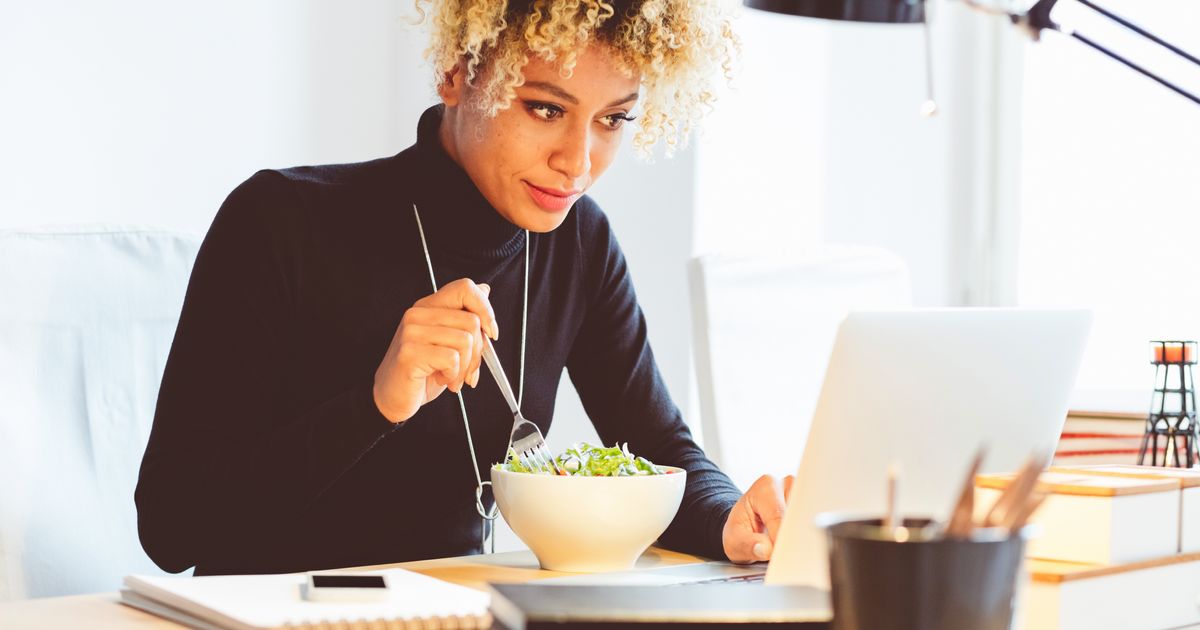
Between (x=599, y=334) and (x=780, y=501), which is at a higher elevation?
(x=599, y=334)

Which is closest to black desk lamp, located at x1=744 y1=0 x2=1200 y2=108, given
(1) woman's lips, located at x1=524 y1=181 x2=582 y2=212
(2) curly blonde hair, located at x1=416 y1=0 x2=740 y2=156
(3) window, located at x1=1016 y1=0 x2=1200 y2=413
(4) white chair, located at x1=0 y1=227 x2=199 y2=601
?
(2) curly blonde hair, located at x1=416 y1=0 x2=740 y2=156

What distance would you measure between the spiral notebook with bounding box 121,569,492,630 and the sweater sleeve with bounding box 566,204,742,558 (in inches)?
24.0

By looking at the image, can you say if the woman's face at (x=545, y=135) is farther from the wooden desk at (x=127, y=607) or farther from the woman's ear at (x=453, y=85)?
the wooden desk at (x=127, y=607)

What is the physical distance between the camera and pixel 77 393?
1.39 meters

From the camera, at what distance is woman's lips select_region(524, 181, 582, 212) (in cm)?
150

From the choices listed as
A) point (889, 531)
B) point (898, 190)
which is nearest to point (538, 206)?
point (889, 531)

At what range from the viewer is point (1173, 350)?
140cm

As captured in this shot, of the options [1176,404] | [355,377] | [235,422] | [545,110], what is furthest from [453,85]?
[1176,404]

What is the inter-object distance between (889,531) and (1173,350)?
3.13 feet

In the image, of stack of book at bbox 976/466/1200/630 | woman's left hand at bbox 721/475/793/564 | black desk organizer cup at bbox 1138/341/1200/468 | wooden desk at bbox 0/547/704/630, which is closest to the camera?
stack of book at bbox 976/466/1200/630

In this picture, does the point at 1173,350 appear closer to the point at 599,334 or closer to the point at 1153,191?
the point at 599,334

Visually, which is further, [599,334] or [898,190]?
[898,190]

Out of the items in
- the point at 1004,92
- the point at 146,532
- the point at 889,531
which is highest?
the point at 1004,92

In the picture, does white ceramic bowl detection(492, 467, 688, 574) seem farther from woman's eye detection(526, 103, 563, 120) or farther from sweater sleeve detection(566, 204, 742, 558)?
woman's eye detection(526, 103, 563, 120)
